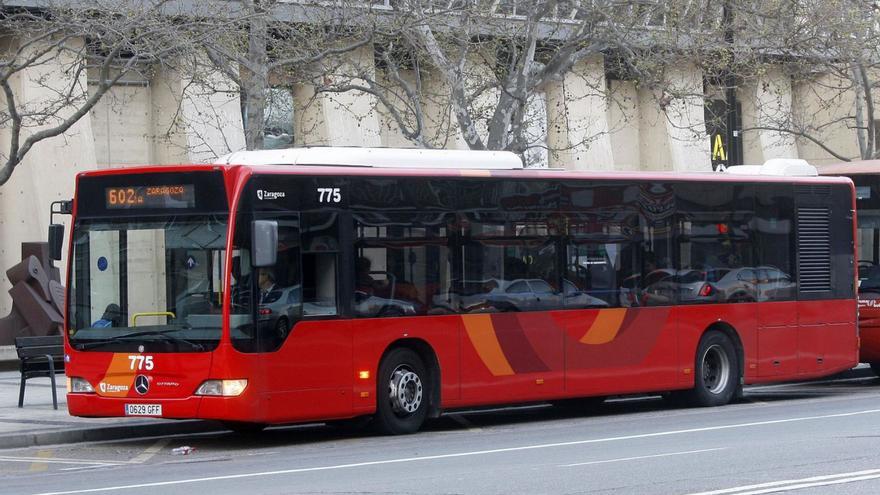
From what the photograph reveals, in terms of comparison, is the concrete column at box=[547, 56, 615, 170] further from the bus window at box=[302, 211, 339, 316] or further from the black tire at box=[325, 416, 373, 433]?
the bus window at box=[302, 211, 339, 316]

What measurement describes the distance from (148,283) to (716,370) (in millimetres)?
8202

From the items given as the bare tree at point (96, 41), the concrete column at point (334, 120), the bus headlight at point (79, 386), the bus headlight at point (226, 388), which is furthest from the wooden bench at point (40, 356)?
the concrete column at point (334, 120)

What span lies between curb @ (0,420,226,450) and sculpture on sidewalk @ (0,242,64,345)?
10.3 meters

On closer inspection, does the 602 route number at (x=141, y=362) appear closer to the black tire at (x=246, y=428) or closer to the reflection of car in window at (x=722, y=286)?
the black tire at (x=246, y=428)

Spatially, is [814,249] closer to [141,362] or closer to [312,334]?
[312,334]

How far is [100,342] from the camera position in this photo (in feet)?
50.2

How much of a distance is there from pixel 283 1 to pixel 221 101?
6872 millimetres

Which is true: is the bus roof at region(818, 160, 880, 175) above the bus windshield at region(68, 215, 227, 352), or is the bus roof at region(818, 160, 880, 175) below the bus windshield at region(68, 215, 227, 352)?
above

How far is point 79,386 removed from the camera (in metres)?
15.5

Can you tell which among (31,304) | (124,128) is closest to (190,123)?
(124,128)

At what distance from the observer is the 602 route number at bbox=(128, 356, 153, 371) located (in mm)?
14961

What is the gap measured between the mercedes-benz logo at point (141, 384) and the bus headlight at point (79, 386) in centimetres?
59

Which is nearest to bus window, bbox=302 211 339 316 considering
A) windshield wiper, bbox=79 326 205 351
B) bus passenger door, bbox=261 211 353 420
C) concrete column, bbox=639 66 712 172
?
bus passenger door, bbox=261 211 353 420

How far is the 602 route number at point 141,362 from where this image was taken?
15.0m
